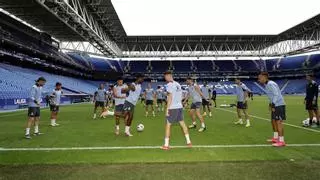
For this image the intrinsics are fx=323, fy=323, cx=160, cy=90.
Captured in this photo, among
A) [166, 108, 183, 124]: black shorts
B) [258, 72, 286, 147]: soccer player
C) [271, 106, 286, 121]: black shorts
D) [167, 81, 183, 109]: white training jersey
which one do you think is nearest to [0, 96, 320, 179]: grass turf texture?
[258, 72, 286, 147]: soccer player

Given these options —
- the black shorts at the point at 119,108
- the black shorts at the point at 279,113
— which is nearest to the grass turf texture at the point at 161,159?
the black shorts at the point at 279,113

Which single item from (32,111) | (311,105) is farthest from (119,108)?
(311,105)

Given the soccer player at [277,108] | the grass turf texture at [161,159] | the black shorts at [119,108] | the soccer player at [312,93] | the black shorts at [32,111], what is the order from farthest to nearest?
the soccer player at [312,93]
the black shorts at [119,108]
the black shorts at [32,111]
the soccer player at [277,108]
the grass turf texture at [161,159]

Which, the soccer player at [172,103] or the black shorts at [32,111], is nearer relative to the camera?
the soccer player at [172,103]

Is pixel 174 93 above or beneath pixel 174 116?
above

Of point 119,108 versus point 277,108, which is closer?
point 277,108

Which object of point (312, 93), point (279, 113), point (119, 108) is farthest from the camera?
point (312, 93)

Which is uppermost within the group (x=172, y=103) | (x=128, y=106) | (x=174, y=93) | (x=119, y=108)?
(x=174, y=93)

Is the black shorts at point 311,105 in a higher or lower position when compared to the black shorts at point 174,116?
higher

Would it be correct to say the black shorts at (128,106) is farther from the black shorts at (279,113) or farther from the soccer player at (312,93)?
the soccer player at (312,93)

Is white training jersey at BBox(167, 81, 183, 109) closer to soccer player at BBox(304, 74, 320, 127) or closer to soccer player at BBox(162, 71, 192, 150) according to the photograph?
soccer player at BBox(162, 71, 192, 150)

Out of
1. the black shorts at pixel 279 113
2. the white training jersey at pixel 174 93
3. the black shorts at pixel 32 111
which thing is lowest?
the black shorts at pixel 32 111

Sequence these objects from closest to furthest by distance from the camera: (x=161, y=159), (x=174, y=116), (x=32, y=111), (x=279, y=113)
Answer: (x=161, y=159)
(x=174, y=116)
(x=279, y=113)
(x=32, y=111)

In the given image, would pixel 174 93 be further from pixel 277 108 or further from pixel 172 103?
pixel 277 108
